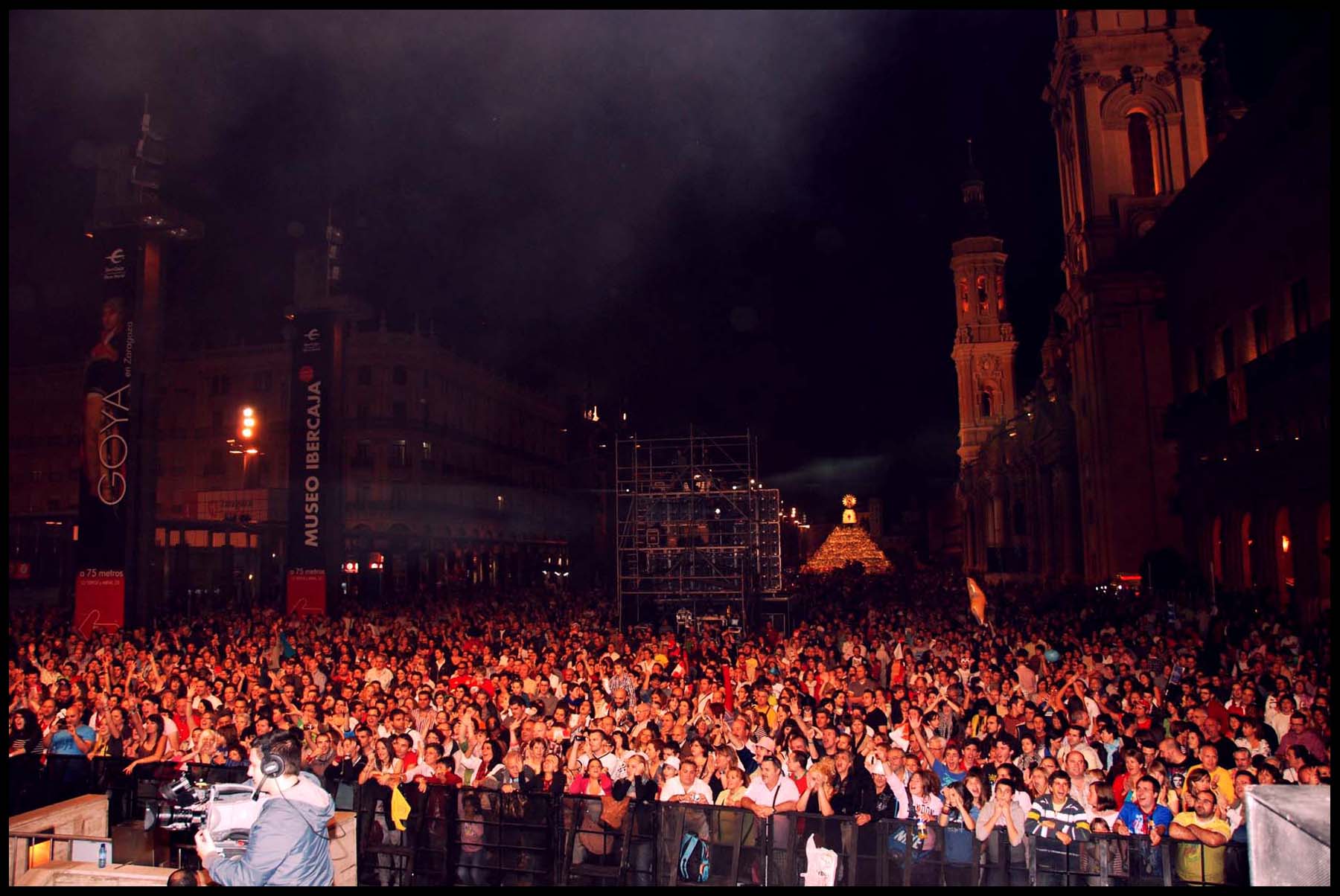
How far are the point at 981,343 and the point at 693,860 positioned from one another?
80.0 m

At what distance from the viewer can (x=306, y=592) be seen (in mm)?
26359

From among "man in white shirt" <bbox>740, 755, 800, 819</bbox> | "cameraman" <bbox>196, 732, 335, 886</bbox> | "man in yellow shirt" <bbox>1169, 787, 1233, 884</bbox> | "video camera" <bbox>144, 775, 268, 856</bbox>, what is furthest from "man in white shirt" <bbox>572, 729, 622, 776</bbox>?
"man in yellow shirt" <bbox>1169, 787, 1233, 884</bbox>

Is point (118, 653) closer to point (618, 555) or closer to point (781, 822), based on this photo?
point (618, 555)

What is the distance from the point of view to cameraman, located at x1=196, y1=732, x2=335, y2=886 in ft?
17.0

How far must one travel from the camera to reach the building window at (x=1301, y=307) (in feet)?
79.9

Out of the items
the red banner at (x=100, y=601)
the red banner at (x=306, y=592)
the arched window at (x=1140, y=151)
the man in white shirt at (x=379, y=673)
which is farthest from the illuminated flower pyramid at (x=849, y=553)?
the man in white shirt at (x=379, y=673)

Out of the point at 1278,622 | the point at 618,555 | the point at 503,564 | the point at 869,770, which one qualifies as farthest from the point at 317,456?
the point at 503,564

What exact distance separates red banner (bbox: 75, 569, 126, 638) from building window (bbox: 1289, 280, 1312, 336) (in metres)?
28.0

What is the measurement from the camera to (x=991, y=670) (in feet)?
45.5

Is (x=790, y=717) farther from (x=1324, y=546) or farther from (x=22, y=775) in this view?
(x=1324, y=546)

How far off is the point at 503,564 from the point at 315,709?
186 ft

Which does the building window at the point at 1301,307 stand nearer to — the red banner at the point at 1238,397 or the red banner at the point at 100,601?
the red banner at the point at 1238,397

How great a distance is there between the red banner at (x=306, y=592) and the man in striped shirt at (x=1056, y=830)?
21763 mm

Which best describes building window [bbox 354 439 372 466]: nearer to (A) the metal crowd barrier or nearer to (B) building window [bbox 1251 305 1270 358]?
(B) building window [bbox 1251 305 1270 358]
